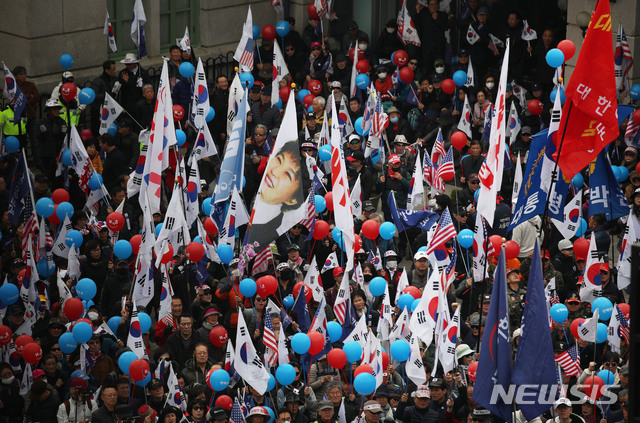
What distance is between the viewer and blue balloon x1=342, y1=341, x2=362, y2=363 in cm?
1573

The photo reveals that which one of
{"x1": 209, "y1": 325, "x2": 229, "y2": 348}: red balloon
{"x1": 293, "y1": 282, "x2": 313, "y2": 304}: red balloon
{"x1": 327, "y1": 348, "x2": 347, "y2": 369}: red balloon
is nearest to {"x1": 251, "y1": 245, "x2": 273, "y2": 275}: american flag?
{"x1": 293, "y1": 282, "x2": 313, "y2": 304}: red balloon

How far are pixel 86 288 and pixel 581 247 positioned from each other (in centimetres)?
649

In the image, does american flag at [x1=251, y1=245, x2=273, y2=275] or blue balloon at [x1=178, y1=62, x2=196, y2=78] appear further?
blue balloon at [x1=178, y1=62, x2=196, y2=78]

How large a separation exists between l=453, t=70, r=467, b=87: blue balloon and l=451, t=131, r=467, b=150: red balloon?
207 centimetres

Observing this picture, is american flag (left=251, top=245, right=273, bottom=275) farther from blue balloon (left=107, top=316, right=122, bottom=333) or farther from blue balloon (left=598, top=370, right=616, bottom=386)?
blue balloon (left=598, top=370, right=616, bottom=386)

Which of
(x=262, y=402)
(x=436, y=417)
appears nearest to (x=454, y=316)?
(x=436, y=417)

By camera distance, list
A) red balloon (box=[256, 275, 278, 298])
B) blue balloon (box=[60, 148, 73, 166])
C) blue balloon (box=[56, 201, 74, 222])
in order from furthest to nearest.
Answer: blue balloon (box=[60, 148, 73, 166]) → blue balloon (box=[56, 201, 74, 222]) → red balloon (box=[256, 275, 278, 298])

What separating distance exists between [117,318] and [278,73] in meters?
8.38

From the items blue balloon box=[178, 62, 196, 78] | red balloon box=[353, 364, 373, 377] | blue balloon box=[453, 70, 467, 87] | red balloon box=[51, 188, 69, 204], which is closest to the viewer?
red balloon box=[353, 364, 373, 377]

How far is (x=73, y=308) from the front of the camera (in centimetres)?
1656

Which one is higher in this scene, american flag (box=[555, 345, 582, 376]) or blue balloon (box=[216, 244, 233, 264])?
blue balloon (box=[216, 244, 233, 264])

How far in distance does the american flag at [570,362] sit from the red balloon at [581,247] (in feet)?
8.08

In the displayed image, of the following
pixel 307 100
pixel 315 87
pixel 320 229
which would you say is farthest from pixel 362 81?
pixel 320 229

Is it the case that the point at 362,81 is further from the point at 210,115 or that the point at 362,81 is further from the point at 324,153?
the point at 324,153
